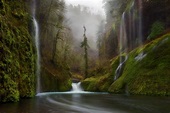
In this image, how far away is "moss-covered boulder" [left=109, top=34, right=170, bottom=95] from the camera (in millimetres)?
23469

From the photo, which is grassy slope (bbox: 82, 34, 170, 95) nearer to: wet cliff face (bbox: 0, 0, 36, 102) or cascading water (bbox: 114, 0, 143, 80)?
cascading water (bbox: 114, 0, 143, 80)

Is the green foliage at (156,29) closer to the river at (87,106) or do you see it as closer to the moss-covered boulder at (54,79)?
the moss-covered boulder at (54,79)

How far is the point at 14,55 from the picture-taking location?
1783 cm

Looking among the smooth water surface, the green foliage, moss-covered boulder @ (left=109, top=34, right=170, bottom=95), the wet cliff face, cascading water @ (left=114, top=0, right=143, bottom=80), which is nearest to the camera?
the smooth water surface

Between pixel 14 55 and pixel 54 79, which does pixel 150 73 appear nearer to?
pixel 14 55

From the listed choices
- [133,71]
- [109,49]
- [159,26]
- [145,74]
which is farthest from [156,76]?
[109,49]

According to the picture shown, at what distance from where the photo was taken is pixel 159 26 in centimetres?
3438

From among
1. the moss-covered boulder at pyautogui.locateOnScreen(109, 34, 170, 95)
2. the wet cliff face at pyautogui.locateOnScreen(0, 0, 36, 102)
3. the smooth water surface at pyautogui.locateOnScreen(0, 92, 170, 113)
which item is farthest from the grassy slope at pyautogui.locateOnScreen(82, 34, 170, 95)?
the wet cliff face at pyautogui.locateOnScreen(0, 0, 36, 102)

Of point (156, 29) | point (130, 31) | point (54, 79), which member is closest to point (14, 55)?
point (54, 79)

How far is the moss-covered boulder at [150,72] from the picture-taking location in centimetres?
2347

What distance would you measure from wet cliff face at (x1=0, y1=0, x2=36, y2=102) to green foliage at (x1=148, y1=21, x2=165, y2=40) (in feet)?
58.8

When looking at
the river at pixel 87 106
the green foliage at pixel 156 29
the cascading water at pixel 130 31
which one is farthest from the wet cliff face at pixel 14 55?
the green foliage at pixel 156 29

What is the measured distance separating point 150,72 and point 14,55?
1408cm

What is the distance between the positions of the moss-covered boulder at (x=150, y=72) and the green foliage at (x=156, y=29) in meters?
4.84
